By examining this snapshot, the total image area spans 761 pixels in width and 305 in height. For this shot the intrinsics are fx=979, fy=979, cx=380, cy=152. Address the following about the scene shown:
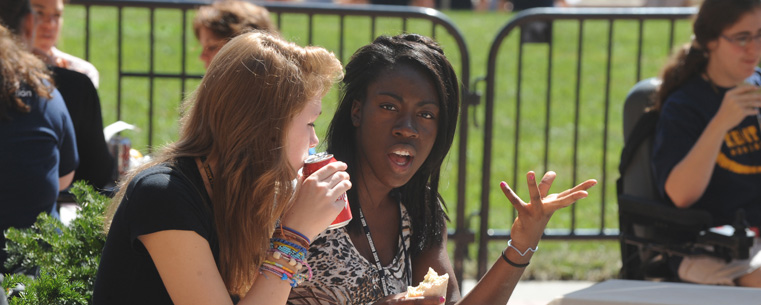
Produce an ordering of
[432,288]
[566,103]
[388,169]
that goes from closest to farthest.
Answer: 1. [432,288]
2. [388,169]
3. [566,103]

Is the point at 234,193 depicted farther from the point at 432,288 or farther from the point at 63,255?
the point at 63,255

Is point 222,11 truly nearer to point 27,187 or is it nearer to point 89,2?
point 89,2

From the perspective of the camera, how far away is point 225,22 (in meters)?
4.48

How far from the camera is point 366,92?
2740mm

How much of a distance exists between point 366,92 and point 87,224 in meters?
0.83

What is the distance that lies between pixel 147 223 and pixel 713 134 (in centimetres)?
249

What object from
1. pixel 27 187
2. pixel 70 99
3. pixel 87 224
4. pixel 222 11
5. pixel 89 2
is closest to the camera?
pixel 87 224

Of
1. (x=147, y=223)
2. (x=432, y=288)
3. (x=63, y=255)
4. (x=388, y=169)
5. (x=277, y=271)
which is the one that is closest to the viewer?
(x=147, y=223)

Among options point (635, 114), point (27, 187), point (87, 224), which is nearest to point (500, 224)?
point (635, 114)

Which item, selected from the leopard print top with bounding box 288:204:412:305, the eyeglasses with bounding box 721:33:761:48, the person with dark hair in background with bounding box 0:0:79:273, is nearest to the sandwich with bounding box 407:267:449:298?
the leopard print top with bounding box 288:204:412:305

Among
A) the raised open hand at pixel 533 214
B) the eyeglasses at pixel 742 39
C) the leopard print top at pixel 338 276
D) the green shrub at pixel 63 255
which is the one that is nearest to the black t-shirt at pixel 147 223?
the green shrub at pixel 63 255

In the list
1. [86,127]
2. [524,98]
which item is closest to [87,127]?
[86,127]

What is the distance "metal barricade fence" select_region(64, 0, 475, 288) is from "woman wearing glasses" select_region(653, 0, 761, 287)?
959 mm

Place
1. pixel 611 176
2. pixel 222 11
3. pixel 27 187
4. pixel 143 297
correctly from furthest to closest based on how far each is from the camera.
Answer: pixel 611 176
pixel 222 11
pixel 27 187
pixel 143 297
